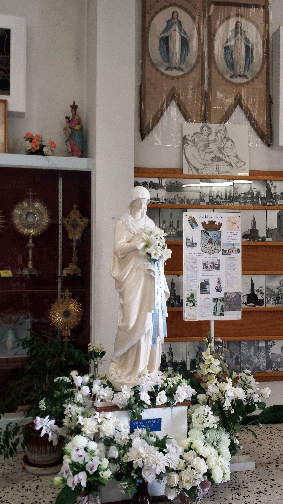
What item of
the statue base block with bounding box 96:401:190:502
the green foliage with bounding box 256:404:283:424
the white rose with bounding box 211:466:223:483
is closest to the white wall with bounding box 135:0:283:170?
the green foliage with bounding box 256:404:283:424

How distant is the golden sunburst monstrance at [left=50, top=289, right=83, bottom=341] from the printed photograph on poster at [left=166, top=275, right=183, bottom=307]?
43.4 inches

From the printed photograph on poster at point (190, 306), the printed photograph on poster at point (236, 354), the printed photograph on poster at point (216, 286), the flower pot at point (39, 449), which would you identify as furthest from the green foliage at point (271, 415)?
the flower pot at point (39, 449)

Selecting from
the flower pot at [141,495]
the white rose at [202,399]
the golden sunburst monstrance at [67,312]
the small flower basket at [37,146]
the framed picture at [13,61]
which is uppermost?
the framed picture at [13,61]

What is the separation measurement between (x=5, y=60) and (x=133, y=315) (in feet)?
10.4

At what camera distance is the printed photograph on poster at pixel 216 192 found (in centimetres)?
547

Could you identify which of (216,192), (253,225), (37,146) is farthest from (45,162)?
(253,225)

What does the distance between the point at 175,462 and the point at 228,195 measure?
10.4 feet

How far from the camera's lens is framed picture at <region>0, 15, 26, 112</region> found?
4941 mm

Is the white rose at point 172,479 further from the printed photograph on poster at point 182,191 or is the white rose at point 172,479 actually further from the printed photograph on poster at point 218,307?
the printed photograph on poster at point 182,191

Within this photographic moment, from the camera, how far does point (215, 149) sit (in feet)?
18.1

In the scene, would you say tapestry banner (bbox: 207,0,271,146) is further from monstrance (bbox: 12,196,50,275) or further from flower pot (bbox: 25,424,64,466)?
flower pot (bbox: 25,424,64,466)

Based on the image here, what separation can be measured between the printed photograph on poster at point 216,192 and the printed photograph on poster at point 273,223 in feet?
1.63

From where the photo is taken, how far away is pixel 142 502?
338 cm

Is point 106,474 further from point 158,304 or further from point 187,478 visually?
point 158,304
